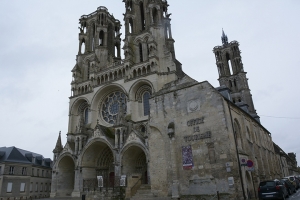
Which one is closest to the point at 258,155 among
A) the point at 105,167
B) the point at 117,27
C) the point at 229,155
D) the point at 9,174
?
the point at 229,155

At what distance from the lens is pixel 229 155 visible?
43.2 feet

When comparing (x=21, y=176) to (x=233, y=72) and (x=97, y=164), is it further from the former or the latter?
(x=233, y=72)

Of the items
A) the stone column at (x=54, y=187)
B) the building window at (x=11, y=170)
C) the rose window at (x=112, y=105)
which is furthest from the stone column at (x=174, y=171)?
the building window at (x=11, y=170)

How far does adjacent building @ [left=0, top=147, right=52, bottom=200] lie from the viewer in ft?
79.9

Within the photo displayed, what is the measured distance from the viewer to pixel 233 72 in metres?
46.4

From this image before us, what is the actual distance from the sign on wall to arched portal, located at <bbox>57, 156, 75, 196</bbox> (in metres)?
15.3

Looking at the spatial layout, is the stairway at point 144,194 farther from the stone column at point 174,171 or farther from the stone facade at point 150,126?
the stone column at point 174,171

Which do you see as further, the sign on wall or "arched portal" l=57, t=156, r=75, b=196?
"arched portal" l=57, t=156, r=75, b=196

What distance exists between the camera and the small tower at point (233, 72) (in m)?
42.7

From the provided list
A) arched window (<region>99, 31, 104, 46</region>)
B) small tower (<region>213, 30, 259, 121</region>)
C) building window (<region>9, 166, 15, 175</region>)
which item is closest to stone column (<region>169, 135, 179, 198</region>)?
building window (<region>9, 166, 15, 175</region>)

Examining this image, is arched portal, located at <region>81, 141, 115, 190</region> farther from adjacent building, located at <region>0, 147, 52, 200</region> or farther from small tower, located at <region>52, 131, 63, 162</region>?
adjacent building, located at <region>0, 147, 52, 200</region>

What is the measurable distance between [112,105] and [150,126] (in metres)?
11.9

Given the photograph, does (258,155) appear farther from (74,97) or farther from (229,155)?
(74,97)

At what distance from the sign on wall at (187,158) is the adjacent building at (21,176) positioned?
19819 millimetres
